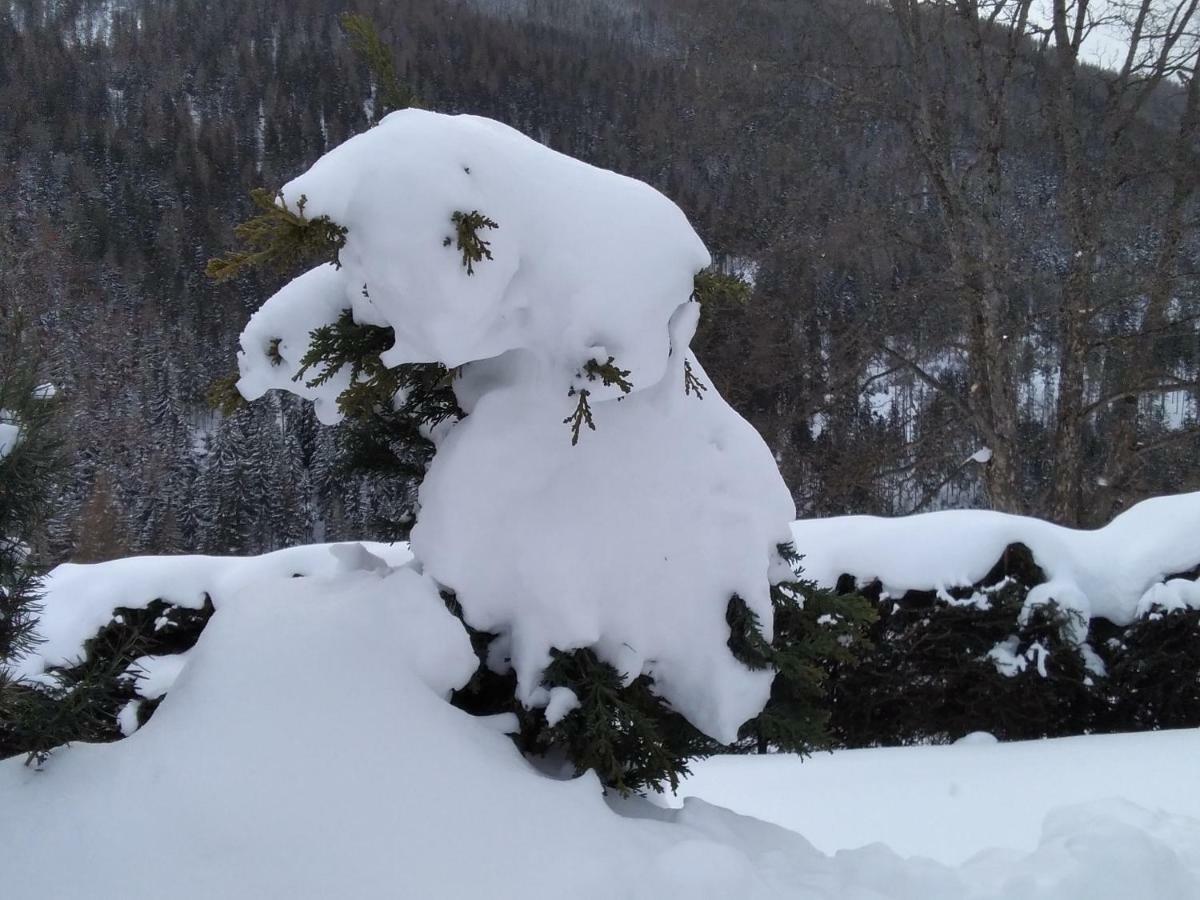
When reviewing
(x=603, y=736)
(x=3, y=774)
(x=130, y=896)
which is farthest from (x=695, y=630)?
(x=3, y=774)

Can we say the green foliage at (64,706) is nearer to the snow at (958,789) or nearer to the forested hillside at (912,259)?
the snow at (958,789)

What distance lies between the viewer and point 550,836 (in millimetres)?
1953

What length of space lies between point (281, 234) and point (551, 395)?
0.82 metres

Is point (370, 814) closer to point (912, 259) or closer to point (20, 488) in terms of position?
point (20, 488)

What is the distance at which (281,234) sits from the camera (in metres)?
1.99

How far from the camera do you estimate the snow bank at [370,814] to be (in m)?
1.76

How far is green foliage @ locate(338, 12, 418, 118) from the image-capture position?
2498 millimetres

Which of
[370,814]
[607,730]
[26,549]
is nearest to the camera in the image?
[370,814]

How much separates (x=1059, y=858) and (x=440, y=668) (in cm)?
200

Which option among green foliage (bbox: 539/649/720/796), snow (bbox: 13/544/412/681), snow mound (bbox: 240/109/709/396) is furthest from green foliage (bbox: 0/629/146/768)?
snow (bbox: 13/544/412/681)

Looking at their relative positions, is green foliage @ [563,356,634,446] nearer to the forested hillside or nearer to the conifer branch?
the conifer branch

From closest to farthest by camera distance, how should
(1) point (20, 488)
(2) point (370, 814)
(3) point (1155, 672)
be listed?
(2) point (370, 814) < (1) point (20, 488) < (3) point (1155, 672)

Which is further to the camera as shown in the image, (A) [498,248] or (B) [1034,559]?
(B) [1034,559]

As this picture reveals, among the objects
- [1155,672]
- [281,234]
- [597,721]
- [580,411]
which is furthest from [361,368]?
[1155,672]
